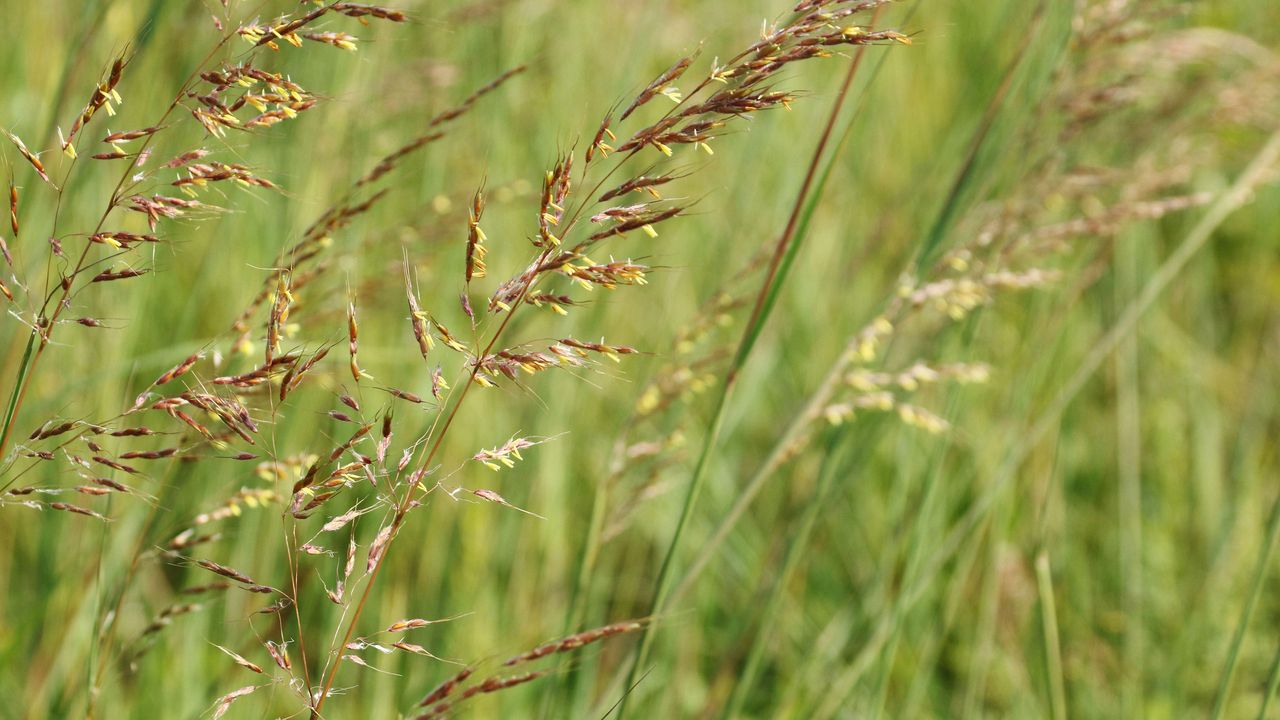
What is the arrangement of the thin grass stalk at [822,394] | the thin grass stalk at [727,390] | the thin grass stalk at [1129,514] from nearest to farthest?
1. the thin grass stalk at [727,390]
2. the thin grass stalk at [822,394]
3. the thin grass stalk at [1129,514]

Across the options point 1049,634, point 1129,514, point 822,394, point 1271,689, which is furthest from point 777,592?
point 1129,514

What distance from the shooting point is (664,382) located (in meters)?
1.33

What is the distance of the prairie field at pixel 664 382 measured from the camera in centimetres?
125

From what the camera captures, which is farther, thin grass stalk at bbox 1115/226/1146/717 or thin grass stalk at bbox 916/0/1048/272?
thin grass stalk at bbox 1115/226/1146/717

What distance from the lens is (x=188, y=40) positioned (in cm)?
217

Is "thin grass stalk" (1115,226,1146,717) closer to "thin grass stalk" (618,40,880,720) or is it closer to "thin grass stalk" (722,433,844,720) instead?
"thin grass stalk" (722,433,844,720)

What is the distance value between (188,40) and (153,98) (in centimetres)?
16

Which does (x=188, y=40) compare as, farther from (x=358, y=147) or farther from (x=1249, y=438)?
(x=1249, y=438)

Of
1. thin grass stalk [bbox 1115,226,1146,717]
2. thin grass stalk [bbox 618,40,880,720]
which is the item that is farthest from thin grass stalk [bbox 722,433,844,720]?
thin grass stalk [bbox 1115,226,1146,717]

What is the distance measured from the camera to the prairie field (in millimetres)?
1248

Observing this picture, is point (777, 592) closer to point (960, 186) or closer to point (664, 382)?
point (664, 382)

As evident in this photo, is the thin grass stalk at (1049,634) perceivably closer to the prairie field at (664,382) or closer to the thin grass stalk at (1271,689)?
the prairie field at (664,382)

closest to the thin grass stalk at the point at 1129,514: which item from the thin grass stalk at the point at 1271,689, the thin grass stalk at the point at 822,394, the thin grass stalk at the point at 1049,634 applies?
the thin grass stalk at the point at 1049,634

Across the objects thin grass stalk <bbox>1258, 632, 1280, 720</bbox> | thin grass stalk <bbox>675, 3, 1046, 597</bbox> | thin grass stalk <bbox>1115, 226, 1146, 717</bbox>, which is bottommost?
thin grass stalk <bbox>1115, 226, 1146, 717</bbox>
